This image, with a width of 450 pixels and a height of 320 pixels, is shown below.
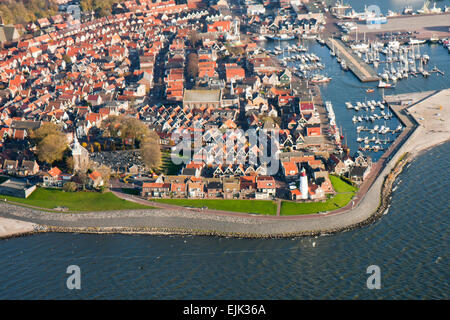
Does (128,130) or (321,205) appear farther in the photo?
(128,130)

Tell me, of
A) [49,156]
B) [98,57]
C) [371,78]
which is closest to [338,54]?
[371,78]

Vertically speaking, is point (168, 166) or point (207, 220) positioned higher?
point (168, 166)

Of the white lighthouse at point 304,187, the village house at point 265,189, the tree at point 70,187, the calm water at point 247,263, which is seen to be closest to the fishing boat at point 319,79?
the village house at point 265,189

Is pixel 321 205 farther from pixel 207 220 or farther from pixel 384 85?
pixel 384 85

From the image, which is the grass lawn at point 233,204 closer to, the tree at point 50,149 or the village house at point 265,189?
the village house at point 265,189

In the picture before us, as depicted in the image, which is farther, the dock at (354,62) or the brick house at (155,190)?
the dock at (354,62)

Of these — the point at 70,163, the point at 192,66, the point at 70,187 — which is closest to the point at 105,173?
the point at 70,187
